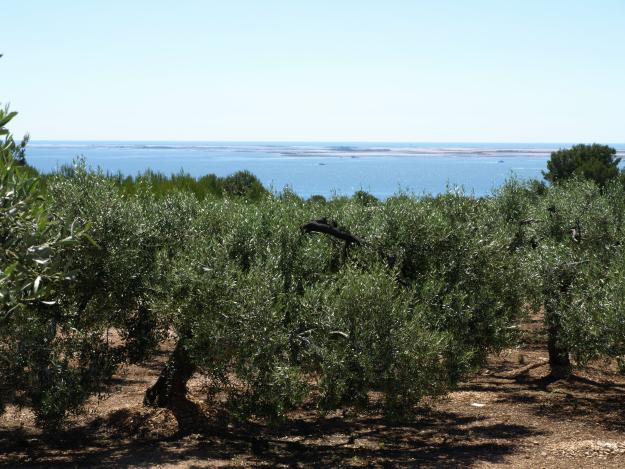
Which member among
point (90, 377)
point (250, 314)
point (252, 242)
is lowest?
point (90, 377)

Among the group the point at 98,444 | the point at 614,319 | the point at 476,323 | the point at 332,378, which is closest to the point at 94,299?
the point at 98,444

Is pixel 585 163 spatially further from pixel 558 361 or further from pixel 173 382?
pixel 173 382

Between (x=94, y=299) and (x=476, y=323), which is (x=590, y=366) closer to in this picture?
(x=476, y=323)

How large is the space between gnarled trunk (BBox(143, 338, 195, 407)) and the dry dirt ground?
34cm

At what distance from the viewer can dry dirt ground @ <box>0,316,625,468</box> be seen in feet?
51.6

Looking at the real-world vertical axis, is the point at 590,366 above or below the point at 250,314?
below

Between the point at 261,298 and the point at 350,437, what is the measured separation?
18.9 feet

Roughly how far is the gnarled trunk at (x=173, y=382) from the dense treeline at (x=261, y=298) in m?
0.05

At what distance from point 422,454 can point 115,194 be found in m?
8.79

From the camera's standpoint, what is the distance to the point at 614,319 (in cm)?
1691

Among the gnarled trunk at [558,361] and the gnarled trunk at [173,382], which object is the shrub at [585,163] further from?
the gnarled trunk at [173,382]

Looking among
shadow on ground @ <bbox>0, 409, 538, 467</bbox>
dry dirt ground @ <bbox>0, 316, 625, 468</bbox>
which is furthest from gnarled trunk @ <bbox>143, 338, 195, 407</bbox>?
shadow on ground @ <bbox>0, 409, 538, 467</bbox>

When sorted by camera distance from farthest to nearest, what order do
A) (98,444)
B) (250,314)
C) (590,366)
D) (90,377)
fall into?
(590,366) < (98,444) < (90,377) < (250,314)

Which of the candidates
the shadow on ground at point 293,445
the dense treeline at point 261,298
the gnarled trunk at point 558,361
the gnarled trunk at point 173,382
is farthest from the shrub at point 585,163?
the gnarled trunk at point 173,382
